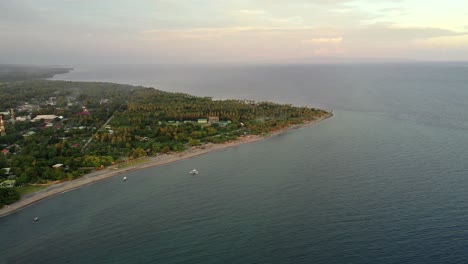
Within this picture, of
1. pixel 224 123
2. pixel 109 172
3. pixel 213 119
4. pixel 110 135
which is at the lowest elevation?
pixel 109 172

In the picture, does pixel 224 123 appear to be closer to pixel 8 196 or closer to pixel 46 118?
pixel 46 118

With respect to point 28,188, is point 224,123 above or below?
above

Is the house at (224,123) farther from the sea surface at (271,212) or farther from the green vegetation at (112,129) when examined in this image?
the sea surface at (271,212)

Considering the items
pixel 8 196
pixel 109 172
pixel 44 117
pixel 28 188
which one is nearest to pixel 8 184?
pixel 28 188

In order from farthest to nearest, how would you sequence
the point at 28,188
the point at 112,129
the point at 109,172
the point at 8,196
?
the point at 112,129 < the point at 109,172 < the point at 28,188 < the point at 8,196

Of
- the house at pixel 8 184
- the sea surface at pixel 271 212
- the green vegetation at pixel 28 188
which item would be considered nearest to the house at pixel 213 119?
the sea surface at pixel 271 212
